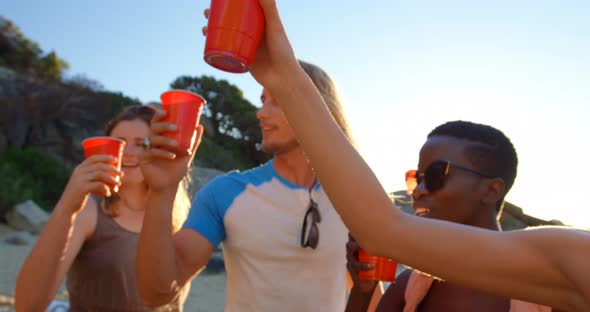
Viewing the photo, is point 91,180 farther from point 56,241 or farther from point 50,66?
point 50,66

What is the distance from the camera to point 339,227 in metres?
2.71

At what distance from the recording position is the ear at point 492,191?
221 centimetres

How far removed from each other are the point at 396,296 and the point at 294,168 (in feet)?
3.38

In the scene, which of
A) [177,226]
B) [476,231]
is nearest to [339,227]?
[177,226]

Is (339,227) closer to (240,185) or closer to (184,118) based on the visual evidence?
(240,185)

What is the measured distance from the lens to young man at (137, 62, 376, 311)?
244cm

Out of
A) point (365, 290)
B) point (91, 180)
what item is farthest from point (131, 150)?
point (365, 290)

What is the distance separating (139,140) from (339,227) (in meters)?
1.39

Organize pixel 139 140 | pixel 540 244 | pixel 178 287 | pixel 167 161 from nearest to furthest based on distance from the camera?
pixel 540 244 → pixel 167 161 → pixel 178 287 → pixel 139 140

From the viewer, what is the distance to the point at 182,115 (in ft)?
6.59

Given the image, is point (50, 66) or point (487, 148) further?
point (50, 66)

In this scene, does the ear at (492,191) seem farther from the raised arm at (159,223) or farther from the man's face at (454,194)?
the raised arm at (159,223)

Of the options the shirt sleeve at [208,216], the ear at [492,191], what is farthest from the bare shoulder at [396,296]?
the shirt sleeve at [208,216]

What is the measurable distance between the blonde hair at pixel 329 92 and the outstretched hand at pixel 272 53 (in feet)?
5.61
